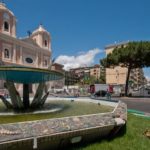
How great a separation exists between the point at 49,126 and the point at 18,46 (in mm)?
42500

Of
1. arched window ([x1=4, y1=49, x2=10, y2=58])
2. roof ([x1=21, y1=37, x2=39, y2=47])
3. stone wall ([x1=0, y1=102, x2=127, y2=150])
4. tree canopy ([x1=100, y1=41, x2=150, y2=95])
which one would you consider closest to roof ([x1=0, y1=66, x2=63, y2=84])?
stone wall ([x1=0, y1=102, x2=127, y2=150])

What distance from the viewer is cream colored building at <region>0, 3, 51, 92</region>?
42519 mm

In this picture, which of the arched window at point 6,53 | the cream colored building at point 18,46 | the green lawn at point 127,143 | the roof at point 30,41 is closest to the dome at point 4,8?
the cream colored building at point 18,46

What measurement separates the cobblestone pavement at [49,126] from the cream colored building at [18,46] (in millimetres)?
34023

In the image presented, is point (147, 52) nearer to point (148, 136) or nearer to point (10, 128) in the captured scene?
point (148, 136)

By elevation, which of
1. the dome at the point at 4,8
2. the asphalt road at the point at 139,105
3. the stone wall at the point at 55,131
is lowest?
the asphalt road at the point at 139,105

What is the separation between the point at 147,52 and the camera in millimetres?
33938

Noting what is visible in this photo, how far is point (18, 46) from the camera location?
1790 inches

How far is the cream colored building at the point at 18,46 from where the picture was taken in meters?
42.5

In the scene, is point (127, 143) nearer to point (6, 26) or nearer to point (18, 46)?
point (6, 26)

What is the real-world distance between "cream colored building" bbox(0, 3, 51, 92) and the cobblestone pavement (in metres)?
34.0

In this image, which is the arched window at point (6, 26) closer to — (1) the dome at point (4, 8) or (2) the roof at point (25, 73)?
(1) the dome at point (4, 8)

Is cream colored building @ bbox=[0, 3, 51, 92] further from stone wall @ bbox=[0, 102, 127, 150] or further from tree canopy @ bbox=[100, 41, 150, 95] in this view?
stone wall @ bbox=[0, 102, 127, 150]

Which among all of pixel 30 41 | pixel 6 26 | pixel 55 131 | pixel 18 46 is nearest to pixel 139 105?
pixel 55 131
